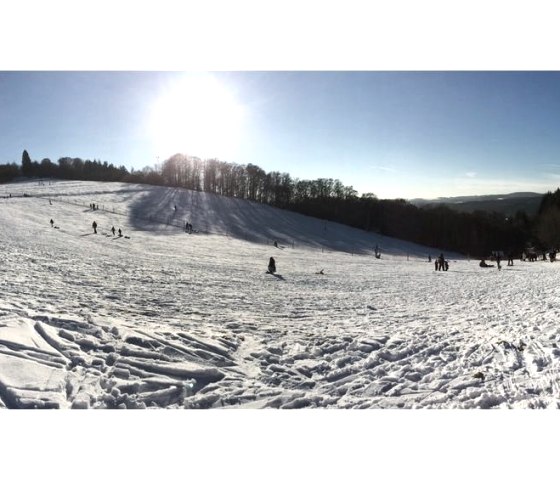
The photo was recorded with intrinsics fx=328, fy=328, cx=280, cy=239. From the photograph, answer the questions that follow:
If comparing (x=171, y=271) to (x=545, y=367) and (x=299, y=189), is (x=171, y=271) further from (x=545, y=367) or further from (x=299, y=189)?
(x=299, y=189)

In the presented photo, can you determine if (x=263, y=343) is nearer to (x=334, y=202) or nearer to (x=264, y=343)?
(x=264, y=343)

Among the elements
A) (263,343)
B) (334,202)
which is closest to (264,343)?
(263,343)

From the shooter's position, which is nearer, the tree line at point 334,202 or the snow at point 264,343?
the snow at point 264,343

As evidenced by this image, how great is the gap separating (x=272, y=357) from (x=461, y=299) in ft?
30.4

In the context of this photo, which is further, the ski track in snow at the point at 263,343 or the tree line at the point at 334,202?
the tree line at the point at 334,202

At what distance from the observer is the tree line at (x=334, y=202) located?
249 ft

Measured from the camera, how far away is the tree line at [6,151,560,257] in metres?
76.0

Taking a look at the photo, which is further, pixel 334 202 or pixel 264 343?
pixel 334 202

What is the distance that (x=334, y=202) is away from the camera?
8569cm

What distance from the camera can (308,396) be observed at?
4.99m

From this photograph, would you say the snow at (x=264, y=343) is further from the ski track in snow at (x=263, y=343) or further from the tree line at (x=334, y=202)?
the tree line at (x=334, y=202)

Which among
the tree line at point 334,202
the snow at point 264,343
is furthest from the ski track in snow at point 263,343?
the tree line at point 334,202

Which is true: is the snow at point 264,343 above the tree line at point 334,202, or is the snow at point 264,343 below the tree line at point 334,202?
below

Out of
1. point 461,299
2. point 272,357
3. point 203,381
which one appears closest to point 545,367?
point 272,357
